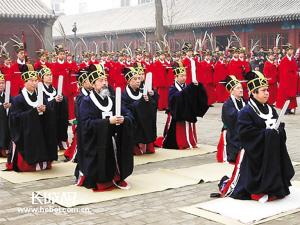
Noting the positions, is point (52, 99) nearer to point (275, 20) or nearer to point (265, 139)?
point (265, 139)

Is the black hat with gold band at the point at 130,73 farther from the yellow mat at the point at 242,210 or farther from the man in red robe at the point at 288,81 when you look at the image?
the man in red robe at the point at 288,81

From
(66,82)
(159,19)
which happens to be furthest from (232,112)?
(159,19)

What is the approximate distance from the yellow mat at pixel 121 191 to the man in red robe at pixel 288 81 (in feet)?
25.2

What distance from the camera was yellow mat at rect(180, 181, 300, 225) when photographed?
518 centimetres

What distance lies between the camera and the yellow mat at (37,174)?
7.23 metres

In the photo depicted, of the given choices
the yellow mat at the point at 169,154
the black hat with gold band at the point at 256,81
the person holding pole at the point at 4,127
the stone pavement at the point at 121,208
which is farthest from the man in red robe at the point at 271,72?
the black hat with gold band at the point at 256,81

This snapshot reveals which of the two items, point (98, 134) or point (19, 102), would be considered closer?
point (98, 134)

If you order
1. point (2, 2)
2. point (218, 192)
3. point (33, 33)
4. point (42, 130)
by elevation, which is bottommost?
point (218, 192)

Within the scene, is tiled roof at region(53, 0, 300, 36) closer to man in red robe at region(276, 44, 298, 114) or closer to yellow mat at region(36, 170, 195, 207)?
man in red robe at region(276, 44, 298, 114)

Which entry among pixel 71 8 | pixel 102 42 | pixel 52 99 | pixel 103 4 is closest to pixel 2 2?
pixel 102 42

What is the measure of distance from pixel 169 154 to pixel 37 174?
2410 mm

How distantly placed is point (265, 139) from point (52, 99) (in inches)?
178

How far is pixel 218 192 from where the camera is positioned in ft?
20.7

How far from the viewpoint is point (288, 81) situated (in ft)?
46.1
